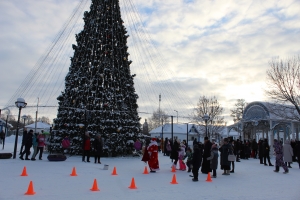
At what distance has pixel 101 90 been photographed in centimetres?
1970

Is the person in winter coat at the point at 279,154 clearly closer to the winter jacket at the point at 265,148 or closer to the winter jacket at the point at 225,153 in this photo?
the winter jacket at the point at 225,153

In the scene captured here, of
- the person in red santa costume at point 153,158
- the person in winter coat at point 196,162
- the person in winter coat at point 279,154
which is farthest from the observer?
the person in winter coat at point 279,154

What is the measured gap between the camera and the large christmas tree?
763 inches

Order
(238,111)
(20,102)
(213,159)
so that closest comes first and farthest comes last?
(213,159)
(20,102)
(238,111)

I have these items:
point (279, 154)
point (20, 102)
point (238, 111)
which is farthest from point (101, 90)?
point (238, 111)

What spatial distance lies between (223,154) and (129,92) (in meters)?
10.1

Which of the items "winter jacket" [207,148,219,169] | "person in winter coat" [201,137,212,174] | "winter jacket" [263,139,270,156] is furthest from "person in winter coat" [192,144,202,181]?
"winter jacket" [263,139,270,156]

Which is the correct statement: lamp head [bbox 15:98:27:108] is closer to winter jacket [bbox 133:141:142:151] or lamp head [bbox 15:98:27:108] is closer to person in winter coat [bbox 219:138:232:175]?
winter jacket [bbox 133:141:142:151]

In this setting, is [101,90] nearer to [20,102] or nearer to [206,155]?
[20,102]

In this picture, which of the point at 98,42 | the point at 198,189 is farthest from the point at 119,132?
the point at 198,189

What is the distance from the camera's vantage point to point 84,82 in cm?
1997

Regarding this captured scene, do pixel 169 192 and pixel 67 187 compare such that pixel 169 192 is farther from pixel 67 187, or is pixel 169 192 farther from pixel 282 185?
pixel 282 185

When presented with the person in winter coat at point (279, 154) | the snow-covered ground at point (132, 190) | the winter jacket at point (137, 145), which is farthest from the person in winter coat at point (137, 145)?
the person in winter coat at point (279, 154)

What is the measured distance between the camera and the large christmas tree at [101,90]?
19375mm
